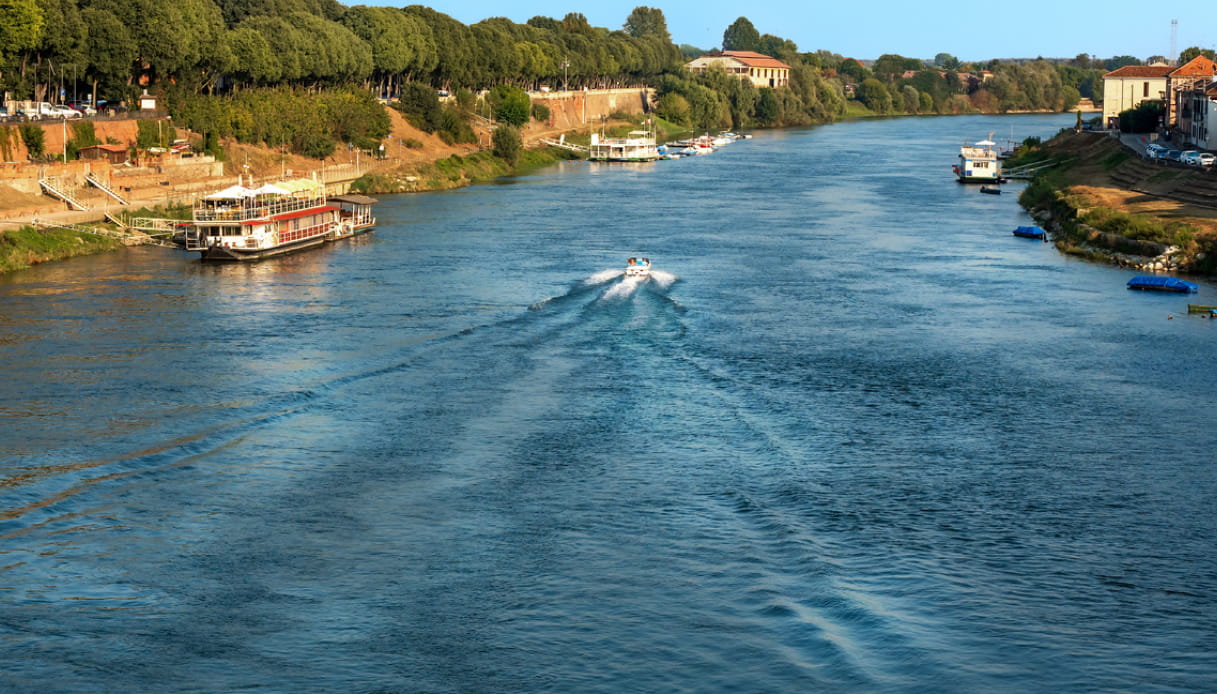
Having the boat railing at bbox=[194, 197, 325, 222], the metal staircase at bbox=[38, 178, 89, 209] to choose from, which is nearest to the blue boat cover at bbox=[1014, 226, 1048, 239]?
the boat railing at bbox=[194, 197, 325, 222]

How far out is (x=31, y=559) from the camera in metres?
23.6

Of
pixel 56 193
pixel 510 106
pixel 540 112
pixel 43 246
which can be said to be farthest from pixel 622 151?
pixel 43 246

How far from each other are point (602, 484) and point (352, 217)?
42.5m

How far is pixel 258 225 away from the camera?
57938 millimetres

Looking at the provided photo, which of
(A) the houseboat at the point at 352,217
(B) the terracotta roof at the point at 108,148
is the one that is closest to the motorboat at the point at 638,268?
(A) the houseboat at the point at 352,217

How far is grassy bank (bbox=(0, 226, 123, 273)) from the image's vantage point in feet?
170

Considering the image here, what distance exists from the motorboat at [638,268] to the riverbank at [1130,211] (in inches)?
778

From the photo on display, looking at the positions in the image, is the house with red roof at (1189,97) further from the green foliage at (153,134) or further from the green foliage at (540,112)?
the green foliage at (540,112)

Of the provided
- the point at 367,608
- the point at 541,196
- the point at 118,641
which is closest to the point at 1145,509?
the point at 367,608

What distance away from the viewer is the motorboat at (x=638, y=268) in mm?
51250

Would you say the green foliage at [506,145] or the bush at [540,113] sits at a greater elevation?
the bush at [540,113]

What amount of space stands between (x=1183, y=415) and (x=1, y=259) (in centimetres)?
4086

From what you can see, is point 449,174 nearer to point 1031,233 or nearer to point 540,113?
point 1031,233

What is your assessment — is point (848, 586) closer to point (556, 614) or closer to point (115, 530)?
point (556, 614)
